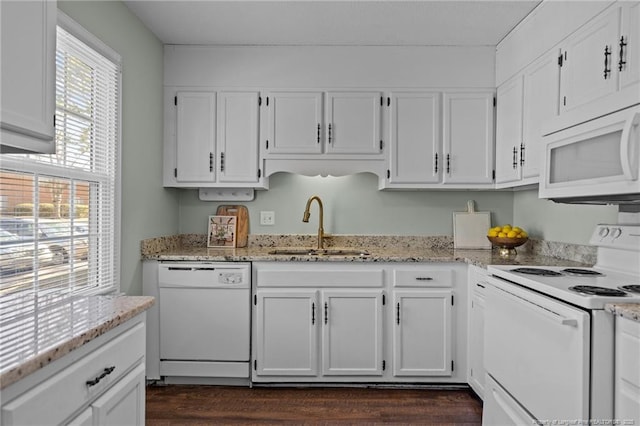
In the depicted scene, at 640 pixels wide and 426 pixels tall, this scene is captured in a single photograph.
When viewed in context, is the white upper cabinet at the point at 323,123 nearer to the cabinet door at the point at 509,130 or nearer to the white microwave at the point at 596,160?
the cabinet door at the point at 509,130

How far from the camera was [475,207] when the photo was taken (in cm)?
350

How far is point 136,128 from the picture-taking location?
2.82 metres

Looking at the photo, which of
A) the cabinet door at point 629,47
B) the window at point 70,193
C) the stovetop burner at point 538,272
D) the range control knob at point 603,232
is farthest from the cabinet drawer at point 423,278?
the window at point 70,193

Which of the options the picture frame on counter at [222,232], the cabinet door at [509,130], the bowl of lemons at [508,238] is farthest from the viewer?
the picture frame on counter at [222,232]

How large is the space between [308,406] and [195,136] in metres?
2.01

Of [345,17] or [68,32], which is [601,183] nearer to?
[345,17]

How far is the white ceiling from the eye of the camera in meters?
2.63

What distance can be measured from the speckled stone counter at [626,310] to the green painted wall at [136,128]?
8.09 feet

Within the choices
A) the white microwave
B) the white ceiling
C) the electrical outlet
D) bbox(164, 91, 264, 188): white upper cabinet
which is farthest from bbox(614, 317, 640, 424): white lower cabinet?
the electrical outlet

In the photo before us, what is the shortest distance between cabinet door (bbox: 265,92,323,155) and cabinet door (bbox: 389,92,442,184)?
553 mm

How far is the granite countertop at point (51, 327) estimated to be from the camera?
0.99 metres

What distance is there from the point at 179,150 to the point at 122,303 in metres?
1.92

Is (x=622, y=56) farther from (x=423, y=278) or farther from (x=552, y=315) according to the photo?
(x=423, y=278)

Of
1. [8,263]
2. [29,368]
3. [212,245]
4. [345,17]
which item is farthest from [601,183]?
[212,245]
